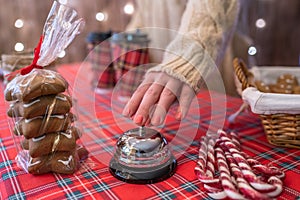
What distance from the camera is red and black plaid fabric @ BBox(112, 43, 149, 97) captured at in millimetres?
781

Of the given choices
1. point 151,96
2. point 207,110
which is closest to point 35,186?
point 151,96

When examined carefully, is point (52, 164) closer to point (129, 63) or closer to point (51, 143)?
point (51, 143)

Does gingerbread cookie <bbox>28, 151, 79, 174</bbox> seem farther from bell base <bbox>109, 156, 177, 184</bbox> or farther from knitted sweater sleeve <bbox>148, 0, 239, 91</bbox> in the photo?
knitted sweater sleeve <bbox>148, 0, 239, 91</bbox>

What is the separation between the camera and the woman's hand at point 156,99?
25.1 inches

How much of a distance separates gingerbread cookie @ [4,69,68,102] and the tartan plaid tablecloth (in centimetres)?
15

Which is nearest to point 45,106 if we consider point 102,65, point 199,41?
point 199,41

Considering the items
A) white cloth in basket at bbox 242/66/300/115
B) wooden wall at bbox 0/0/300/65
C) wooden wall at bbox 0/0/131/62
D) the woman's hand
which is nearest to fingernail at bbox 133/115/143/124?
the woman's hand

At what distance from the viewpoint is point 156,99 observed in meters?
0.66

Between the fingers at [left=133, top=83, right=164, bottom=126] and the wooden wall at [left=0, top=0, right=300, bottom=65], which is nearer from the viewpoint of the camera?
the fingers at [left=133, top=83, right=164, bottom=126]

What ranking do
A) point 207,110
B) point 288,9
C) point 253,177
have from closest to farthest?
point 253,177
point 207,110
point 288,9

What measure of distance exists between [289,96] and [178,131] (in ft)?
0.91

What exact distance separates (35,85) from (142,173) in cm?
26

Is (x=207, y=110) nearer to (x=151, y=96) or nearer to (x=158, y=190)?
(x=151, y=96)

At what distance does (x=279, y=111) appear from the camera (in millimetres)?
658
